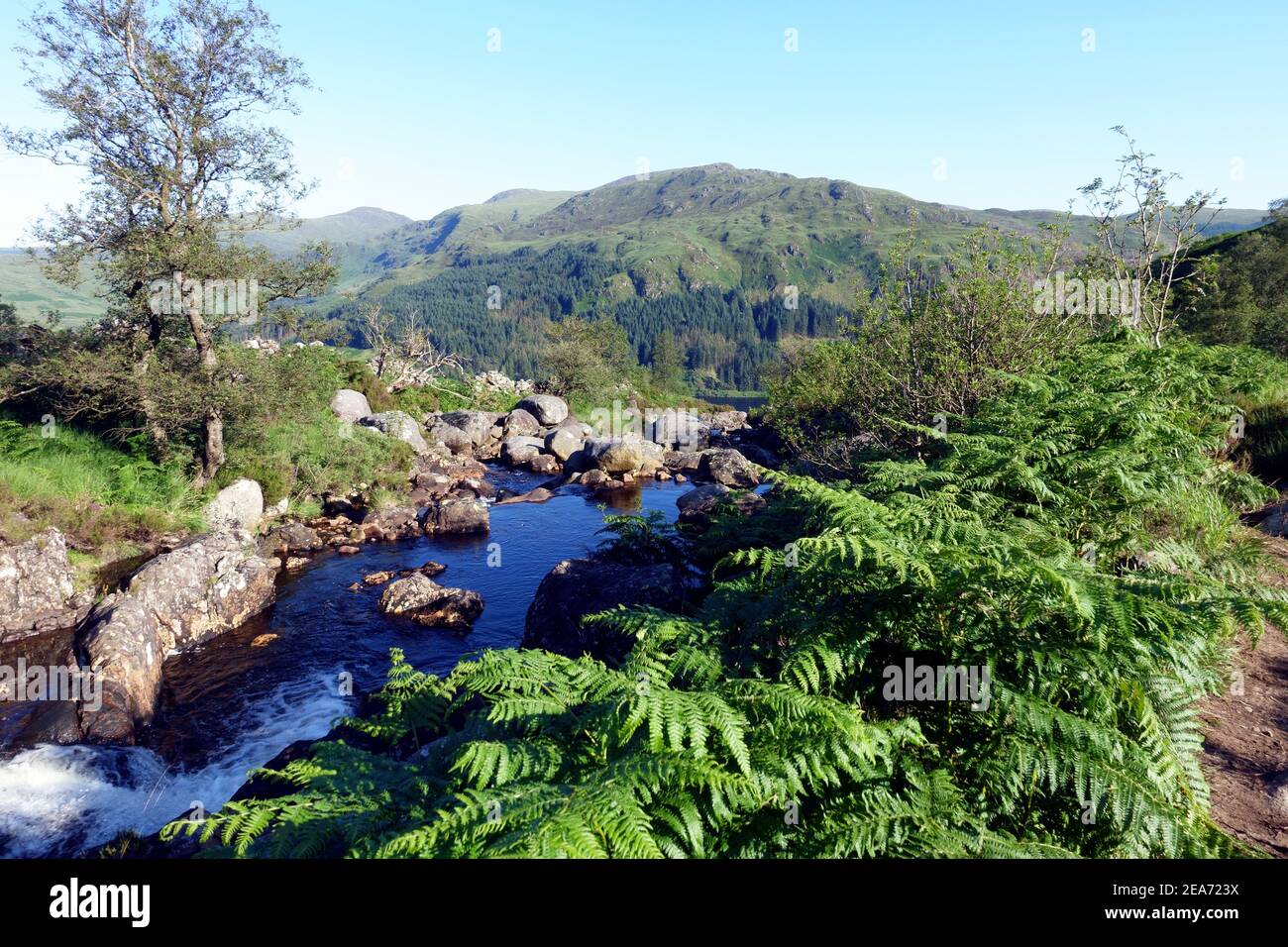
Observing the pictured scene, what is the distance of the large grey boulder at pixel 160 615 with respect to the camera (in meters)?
13.0

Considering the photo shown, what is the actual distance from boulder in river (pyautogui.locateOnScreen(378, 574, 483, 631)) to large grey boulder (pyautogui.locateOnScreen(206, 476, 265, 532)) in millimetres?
7672

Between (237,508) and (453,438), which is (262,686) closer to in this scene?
(237,508)

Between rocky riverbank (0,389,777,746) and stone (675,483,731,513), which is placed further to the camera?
stone (675,483,731,513)

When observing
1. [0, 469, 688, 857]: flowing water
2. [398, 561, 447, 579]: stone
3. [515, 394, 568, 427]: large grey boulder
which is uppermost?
[515, 394, 568, 427]: large grey boulder

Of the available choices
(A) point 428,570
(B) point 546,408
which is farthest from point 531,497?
(B) point 546,408

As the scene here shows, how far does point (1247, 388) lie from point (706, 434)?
37.4 meters

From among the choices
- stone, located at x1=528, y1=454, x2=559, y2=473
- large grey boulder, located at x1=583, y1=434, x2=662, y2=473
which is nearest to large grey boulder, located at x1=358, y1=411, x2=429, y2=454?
stone, located at x1=528, y1=454, x2=559, y2=473

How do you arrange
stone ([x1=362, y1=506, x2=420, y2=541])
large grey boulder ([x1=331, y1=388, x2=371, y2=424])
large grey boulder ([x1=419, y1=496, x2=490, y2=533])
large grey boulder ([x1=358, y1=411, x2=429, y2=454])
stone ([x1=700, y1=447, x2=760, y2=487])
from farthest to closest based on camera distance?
large grey boulder ([x1=331, y1=388, x2=371, y2=424]) → large grey boulder ([x1=358, y1=411, x2=429, y2=454]) → stone ([x1=700, y1=447, x2=760, y2=487]) → large grey boulder ([x1=419, y1=496, x2=490, y2=533]) → stone ([x1=362, y1=506, x2=420, y2=541])

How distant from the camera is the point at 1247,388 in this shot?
12516 mm

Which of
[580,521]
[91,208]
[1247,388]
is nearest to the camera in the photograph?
[1247,388]

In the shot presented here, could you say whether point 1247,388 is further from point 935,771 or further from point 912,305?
point 935,771

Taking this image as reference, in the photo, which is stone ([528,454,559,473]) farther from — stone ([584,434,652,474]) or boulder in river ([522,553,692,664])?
boulder in river ([522,553,692,664])

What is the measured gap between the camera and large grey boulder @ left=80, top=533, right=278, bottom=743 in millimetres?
12969
